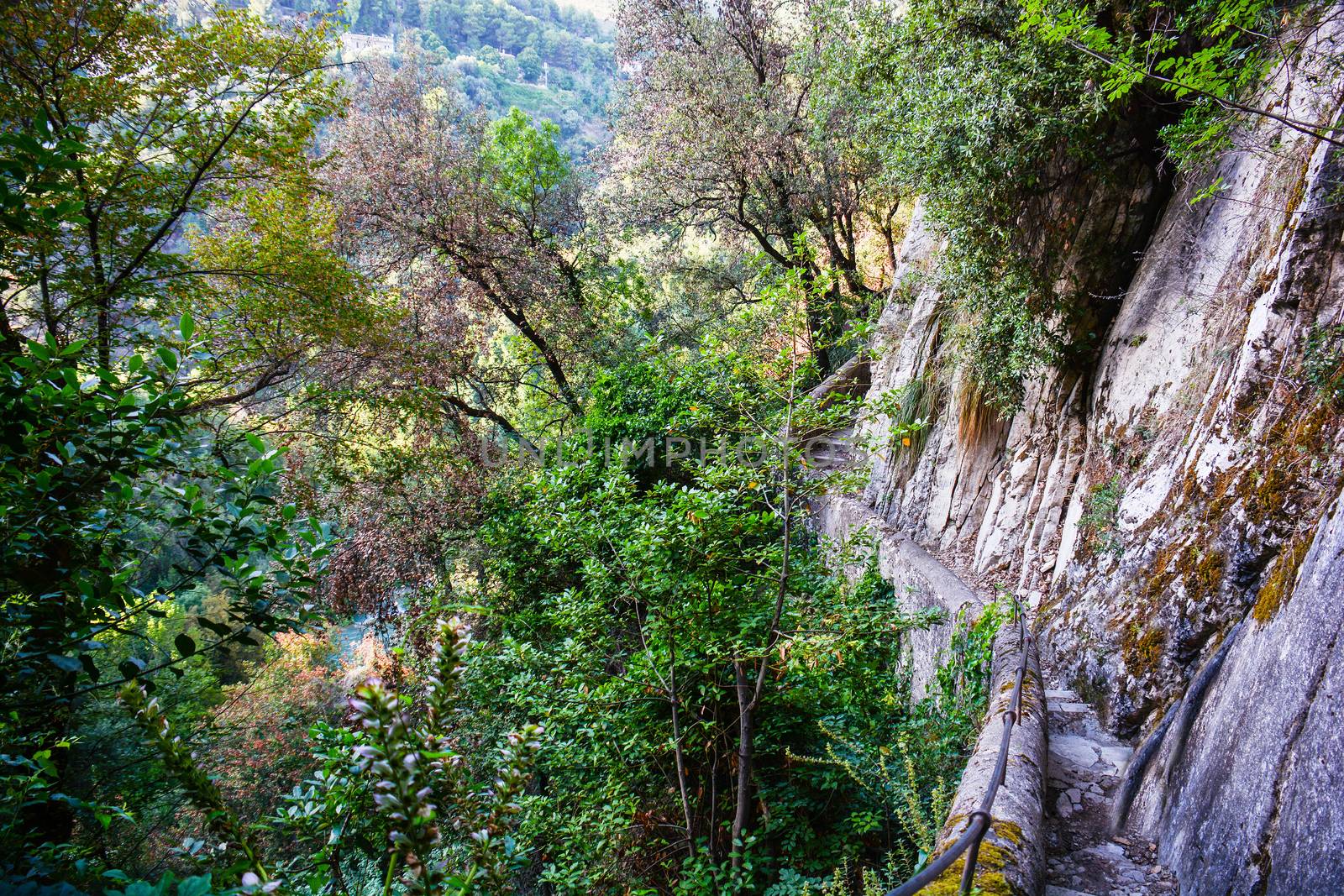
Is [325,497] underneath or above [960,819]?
underneath

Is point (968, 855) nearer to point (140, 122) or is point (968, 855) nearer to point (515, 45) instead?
point (140, 122)

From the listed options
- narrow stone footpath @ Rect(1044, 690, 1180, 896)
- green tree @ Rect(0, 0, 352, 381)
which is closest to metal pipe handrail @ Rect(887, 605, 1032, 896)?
narrow stone footpath @ Rect(1044, 690, 1180, 896)

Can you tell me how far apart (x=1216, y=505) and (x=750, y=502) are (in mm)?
2614

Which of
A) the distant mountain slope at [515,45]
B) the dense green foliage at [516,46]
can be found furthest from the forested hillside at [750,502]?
the distant mountain slope at [515,45]

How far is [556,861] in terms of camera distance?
4520mm

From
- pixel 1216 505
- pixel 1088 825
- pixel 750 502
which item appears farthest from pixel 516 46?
pixel 1088 825

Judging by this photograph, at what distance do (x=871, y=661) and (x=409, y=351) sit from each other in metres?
7.47

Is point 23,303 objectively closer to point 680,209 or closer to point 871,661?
point 871,661

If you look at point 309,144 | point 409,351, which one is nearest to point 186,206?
point 309,144

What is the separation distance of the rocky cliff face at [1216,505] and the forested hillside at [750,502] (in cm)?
3

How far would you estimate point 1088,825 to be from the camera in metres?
2.75

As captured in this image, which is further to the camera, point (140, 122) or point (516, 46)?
point (516, 46)

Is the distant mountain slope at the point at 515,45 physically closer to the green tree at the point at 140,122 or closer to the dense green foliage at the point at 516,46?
the dense green foliage at the point at 516,46

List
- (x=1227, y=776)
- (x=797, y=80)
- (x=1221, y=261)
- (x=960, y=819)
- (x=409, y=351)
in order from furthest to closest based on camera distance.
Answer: (x=797, y=80)
(x=409, y=351)
(x=1221, y=261)
(x=960, y=819)
(x=1227, y=776)
